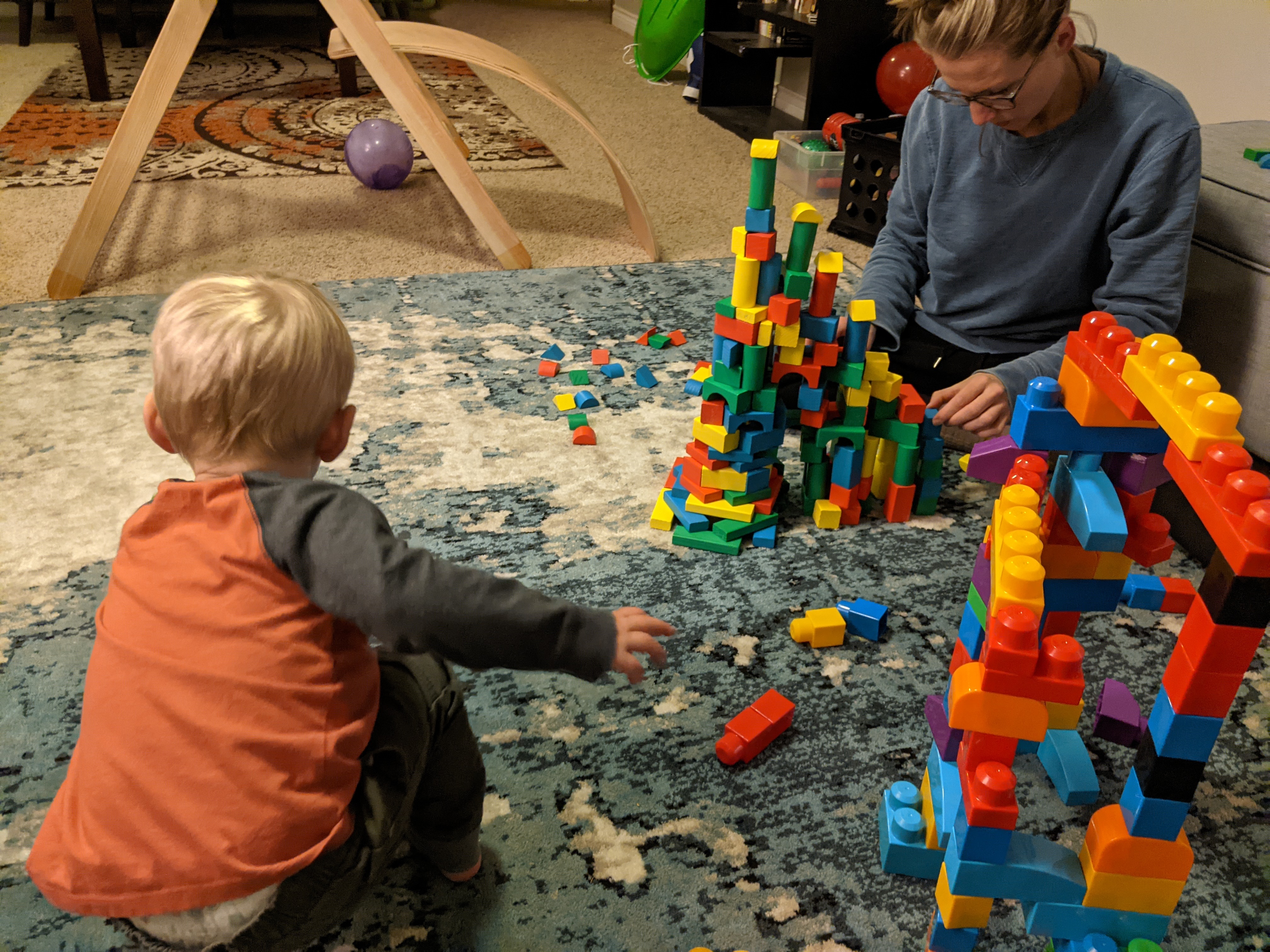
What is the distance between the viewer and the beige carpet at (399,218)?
6.67 ft

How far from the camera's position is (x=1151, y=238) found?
119 centimetres

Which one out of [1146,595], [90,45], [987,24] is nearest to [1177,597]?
[1146,595]

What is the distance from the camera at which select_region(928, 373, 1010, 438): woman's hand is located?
1.20 m

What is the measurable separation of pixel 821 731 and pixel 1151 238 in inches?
28.5

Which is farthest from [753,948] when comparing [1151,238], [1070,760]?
[1151,238]

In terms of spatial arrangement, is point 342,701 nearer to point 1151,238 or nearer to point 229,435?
point 229,435

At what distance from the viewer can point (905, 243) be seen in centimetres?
147

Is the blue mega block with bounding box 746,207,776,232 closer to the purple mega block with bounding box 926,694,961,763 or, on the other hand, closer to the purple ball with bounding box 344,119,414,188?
the purple mega block with bounding box 926,694,961,763

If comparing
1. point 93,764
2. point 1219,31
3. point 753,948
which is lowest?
point 753,948

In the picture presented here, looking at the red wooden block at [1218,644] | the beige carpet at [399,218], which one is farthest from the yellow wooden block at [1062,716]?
the beige carpet at [399,218]

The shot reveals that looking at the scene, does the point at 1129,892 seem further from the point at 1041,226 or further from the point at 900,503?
the point at 1041,226

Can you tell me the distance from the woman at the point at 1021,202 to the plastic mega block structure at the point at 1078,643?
0.44m

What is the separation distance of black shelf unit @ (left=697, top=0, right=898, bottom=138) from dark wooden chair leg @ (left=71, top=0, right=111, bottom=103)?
1.86 m

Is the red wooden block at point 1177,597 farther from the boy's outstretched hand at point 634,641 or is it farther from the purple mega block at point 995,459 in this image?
the boy's outstretched hand at point 634,641
